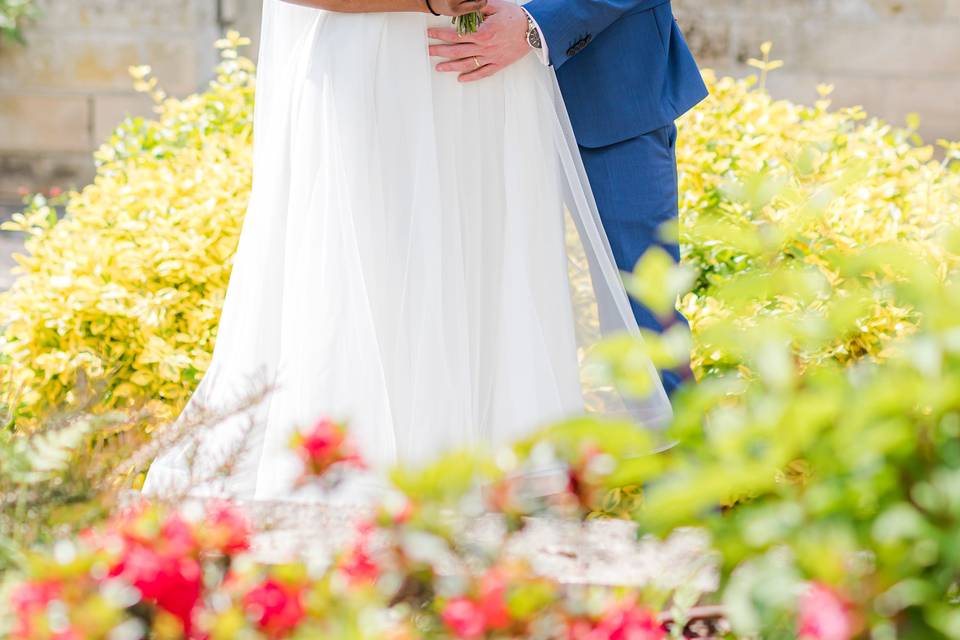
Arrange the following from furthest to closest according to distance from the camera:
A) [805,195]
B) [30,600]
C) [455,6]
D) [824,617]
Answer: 1. [805,195]
2. [455,6]
3. [30,600]
4. [824,617]

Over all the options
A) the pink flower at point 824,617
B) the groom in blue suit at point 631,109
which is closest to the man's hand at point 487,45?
the groom in blue suit at point 631,109

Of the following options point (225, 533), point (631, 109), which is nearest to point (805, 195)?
point (631, 109)

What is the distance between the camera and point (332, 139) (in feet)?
7.58

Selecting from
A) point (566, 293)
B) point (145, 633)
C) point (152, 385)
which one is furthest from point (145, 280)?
point (145, 633)

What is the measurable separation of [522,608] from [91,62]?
6.63 metres

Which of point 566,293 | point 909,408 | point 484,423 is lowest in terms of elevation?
point 484,423

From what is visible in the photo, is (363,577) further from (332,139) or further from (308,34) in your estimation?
(308,34)

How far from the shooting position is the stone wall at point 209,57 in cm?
657

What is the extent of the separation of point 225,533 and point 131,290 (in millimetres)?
2318

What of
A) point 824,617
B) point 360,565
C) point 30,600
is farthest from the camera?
point 360,565

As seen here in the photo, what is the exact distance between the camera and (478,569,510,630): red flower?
0.93 meters

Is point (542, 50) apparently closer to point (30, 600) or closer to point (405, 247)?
point (405, 247)

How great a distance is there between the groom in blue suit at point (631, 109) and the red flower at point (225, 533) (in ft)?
5.10

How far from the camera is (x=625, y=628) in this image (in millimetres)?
967
